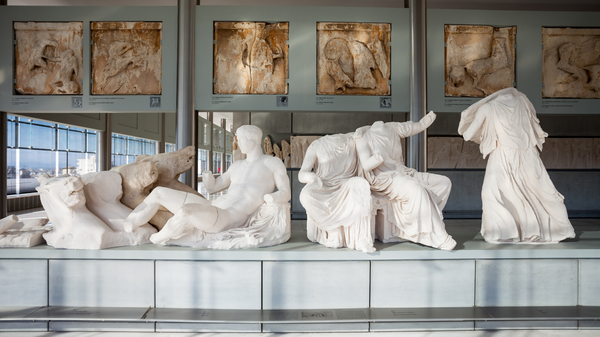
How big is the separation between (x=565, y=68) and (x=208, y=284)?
6842 mm

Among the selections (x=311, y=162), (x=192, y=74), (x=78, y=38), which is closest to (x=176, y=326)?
(x=311, y=162)

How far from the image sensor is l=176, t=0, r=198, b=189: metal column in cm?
613

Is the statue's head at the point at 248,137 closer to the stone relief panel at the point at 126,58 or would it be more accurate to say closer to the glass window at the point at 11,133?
the stone relief panel at the point at 126,58

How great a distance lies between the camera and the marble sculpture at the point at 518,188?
143 inches

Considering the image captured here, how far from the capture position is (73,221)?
330 cm

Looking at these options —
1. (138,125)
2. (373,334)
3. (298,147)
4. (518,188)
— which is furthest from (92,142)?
(518,188)

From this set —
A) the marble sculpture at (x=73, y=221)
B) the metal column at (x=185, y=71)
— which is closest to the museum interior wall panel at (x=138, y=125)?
the metal column at (x=185, y=71)

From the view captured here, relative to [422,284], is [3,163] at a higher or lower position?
higher

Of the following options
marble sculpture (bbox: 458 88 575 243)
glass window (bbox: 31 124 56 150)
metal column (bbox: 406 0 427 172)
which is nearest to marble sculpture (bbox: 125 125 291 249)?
marble sculpture (bbox: 458 88 575 243)

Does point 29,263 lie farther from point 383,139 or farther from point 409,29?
point 409,29

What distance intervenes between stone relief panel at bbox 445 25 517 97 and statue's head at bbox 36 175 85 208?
18.4 ft

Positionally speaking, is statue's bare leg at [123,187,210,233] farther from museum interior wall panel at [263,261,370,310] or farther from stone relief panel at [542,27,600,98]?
stone relief panel at [542,27,600,98]

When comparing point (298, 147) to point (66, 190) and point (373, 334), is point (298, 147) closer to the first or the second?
point (66, 190)

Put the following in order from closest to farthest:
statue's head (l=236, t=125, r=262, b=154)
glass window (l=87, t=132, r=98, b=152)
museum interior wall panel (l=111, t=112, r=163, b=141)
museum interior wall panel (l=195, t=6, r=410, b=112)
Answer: statue's head (l=236, t=125, r=262, b=154) → museum interior wall panel (l=195, t=6, r=410, b=112) → glass window (l=87, t=132, r=98, b=152) → museum interior wall panel (l=111, t=112, r=163, b=141)
